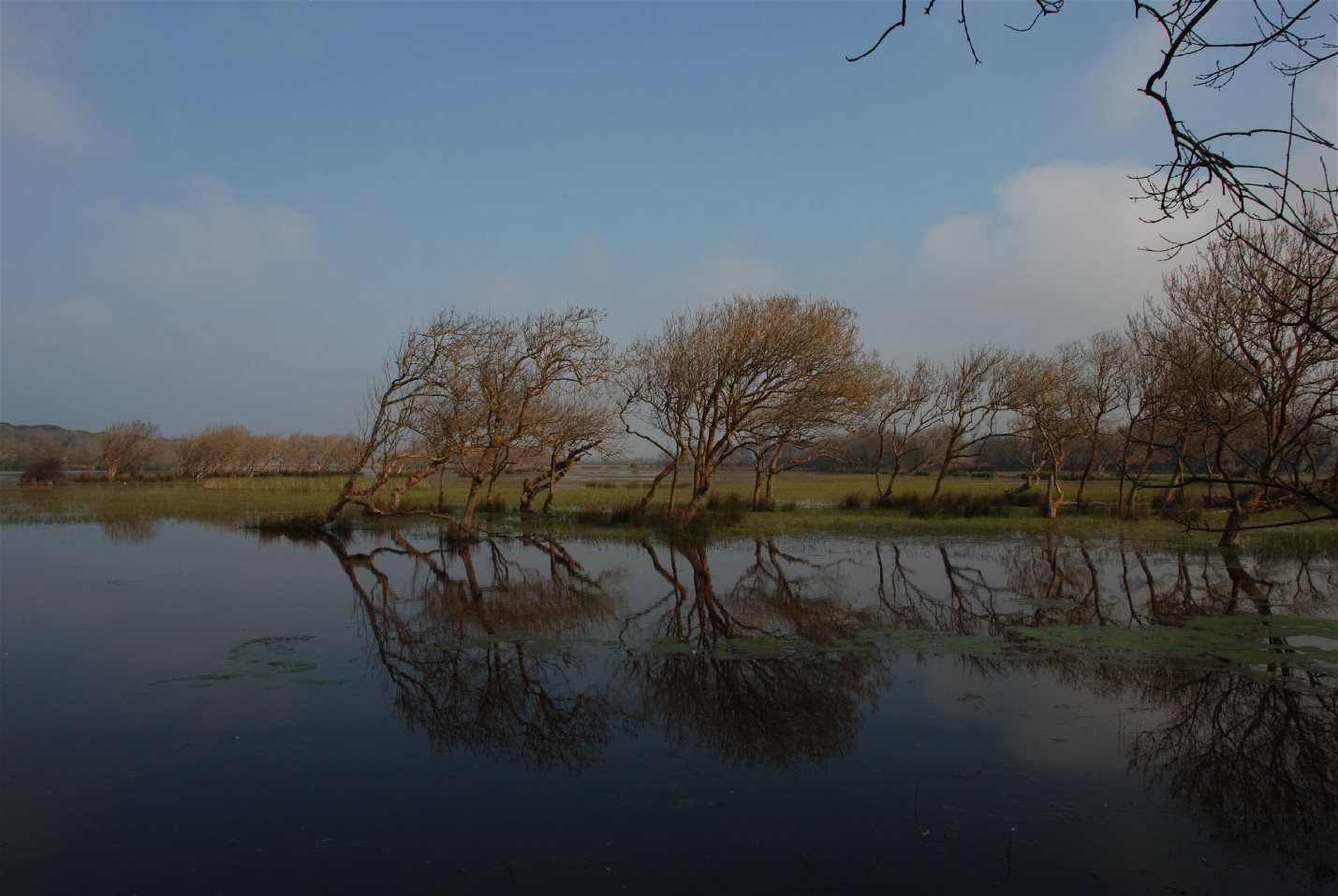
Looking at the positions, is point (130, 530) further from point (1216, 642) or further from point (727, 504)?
point (1216, 642)

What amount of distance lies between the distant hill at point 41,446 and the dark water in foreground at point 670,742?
68.7m

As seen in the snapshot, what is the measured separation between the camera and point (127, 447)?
67438mm

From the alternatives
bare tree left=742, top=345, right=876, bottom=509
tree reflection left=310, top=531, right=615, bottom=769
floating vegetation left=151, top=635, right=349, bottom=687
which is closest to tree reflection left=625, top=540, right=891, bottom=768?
tree reflection left=310, top=531, right=615, bottom=769

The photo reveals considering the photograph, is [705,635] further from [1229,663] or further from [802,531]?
[802,531]

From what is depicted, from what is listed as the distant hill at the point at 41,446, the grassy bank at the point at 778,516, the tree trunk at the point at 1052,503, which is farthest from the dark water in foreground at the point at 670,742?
the distant hill at the point at 41,446

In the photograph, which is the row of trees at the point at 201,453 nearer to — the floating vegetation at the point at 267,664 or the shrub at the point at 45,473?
the shrub at the point at 45,473

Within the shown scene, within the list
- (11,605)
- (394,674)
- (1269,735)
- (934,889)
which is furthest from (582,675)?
(11,605)

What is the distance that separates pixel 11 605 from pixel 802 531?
19936 millimetres

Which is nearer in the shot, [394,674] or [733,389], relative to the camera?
[394,674]

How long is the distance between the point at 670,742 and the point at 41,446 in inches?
4887

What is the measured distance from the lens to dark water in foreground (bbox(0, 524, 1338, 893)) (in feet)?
17.3

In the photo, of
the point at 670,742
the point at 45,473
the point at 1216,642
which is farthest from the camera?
the point at 45,473

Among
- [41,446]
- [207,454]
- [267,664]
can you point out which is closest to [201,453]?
[207,454]

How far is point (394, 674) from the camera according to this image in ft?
31.7
